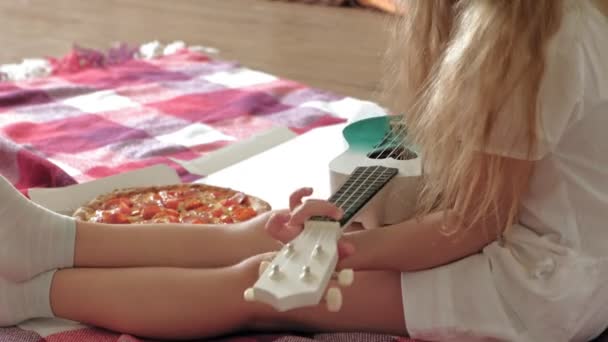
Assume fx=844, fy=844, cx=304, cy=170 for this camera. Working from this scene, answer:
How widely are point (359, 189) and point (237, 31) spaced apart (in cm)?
183

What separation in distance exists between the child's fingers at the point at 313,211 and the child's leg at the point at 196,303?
10 cm

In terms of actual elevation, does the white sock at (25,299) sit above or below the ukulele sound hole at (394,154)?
below

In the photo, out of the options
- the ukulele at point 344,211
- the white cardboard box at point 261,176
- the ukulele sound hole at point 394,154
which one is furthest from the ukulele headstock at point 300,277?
the white cardboard box at point 261,176

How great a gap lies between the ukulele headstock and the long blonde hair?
0.18 meters

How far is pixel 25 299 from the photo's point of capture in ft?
3.05

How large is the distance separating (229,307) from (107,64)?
1283mm

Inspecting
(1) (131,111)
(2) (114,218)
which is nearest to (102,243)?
(2) (114,218)

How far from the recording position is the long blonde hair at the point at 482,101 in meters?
0.79

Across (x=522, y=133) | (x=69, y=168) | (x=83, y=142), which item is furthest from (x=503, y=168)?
(x=83, y=142)

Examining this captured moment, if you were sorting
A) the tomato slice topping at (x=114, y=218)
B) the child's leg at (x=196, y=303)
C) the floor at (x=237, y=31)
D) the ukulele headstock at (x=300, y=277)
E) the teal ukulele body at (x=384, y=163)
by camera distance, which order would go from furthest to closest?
the floor at (x=237, y=31) → the tomato slice topping at (x=114, y=218) → the teal ukulele body at (x=384, y=163) → the child's leg at (x=196, y=303) → the ukulele headstock at (x=300, y=277)

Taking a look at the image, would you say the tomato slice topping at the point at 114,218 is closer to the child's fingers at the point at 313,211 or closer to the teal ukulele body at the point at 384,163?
the teal ukulele body at the point at 384,163

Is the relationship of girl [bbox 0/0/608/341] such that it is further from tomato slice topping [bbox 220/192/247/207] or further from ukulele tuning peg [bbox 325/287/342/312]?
tomato slice topping [bbox 220/192/247/207]

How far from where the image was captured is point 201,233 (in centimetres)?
99

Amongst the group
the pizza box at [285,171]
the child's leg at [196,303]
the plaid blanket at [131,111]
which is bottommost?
the pizza box at [285,171]
